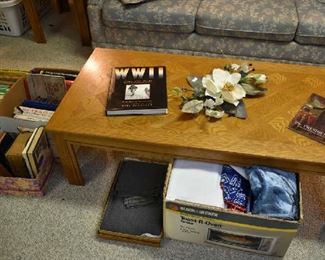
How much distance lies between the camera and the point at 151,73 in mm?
1430

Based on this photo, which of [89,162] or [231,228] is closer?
[231,228]

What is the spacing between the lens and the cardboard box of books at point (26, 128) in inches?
55.6

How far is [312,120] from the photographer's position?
1.23 m

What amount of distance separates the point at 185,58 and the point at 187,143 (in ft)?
1.82

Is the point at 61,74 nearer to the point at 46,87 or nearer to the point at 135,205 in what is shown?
the point at 46,87

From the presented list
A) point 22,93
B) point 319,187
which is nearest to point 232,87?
point 319,187

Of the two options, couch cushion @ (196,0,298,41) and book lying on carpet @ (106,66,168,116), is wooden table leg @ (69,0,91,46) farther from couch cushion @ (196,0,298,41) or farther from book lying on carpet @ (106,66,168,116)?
book lying on carpet @ (106,66,168,116)

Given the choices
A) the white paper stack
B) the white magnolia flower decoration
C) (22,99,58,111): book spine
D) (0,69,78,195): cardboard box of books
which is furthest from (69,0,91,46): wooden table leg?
the white paper stack

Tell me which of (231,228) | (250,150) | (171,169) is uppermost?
(250,150)

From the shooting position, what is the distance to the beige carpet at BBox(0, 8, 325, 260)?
50.4 inches

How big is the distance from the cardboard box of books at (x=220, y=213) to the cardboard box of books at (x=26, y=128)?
2.09 ft

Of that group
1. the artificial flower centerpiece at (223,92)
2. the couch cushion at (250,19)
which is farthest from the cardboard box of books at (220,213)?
the couch cushion at (250,19)

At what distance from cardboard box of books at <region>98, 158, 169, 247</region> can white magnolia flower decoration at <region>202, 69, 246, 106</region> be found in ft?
1.63

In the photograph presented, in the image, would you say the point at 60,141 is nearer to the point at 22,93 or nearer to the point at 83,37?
the point at 22,93
